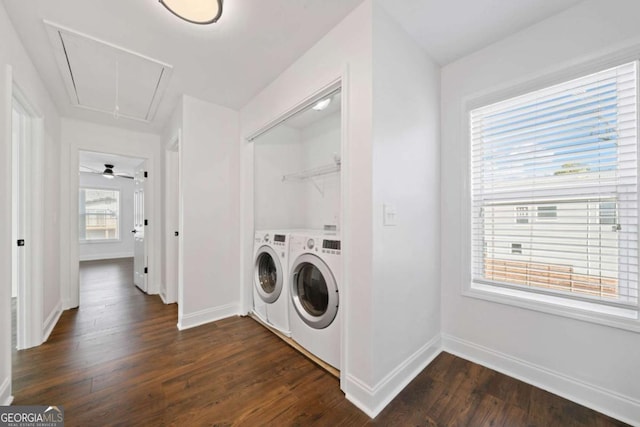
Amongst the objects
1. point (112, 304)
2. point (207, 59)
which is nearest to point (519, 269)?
point (207, 59)

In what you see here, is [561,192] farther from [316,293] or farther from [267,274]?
[267,274]

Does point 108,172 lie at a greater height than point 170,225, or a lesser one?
greater

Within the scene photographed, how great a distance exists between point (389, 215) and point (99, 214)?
27.3ft

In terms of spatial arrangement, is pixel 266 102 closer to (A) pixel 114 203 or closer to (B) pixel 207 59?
(B) pixel 207 59

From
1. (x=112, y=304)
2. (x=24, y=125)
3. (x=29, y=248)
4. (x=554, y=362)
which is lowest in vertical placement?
(x=112, y=304)

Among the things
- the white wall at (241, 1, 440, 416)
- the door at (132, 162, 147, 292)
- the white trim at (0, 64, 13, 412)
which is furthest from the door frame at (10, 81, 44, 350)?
the white wall at (241, 1, 440, 416)

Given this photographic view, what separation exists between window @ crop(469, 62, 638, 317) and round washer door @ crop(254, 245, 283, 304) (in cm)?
169

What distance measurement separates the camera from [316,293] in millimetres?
1998

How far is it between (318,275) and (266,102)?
1706mm

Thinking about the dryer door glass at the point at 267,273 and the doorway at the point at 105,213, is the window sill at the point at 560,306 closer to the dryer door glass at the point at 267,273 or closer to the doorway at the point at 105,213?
the dryer door glass at the point at 267,273

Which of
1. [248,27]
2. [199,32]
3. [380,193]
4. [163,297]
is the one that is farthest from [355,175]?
[163,297]

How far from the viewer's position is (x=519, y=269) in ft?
5.88

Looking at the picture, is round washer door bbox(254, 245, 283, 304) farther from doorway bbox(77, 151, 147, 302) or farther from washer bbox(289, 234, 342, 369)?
doorway bbox(77, 151, 147, 302)

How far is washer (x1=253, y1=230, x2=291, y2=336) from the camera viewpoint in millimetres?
2221
